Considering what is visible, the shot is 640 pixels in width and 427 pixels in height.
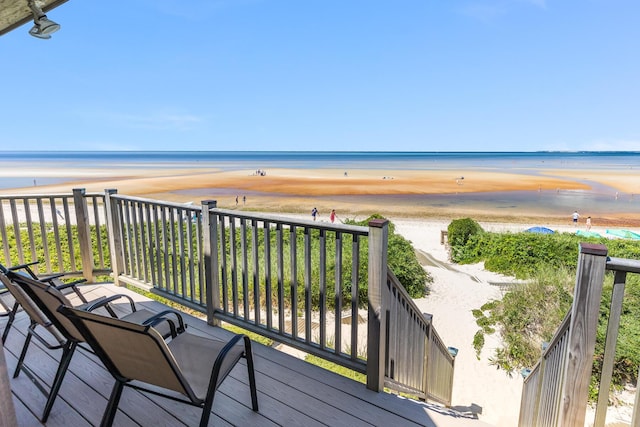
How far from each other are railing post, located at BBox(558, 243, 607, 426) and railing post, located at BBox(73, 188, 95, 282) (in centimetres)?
446

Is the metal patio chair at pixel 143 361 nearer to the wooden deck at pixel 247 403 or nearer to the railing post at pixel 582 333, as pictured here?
the wooden deck at pixel 247 403

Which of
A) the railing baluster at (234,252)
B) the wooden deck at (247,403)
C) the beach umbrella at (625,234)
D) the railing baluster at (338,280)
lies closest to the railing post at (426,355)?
the wooden deck at (247,403)

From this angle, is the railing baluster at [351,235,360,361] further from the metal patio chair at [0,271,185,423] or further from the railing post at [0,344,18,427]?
the railing post at [0,344,18,427]

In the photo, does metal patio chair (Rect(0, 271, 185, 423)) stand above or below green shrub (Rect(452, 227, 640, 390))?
above

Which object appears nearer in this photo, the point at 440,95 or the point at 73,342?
the point at 73,342

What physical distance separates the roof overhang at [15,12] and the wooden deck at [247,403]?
2722 millimetres

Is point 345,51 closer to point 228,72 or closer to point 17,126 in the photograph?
point 228,72

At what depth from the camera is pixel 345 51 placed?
47281 mm

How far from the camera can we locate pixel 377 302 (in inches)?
82.7

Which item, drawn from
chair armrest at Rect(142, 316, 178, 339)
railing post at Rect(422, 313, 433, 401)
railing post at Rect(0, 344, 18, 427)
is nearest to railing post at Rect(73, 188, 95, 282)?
chair armrest at Rect(142, 316, 178, 339)

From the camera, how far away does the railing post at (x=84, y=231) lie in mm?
3779

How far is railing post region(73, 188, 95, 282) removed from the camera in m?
3.78

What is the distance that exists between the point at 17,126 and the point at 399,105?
320ft

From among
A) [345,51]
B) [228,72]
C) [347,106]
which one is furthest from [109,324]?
[347,106]
